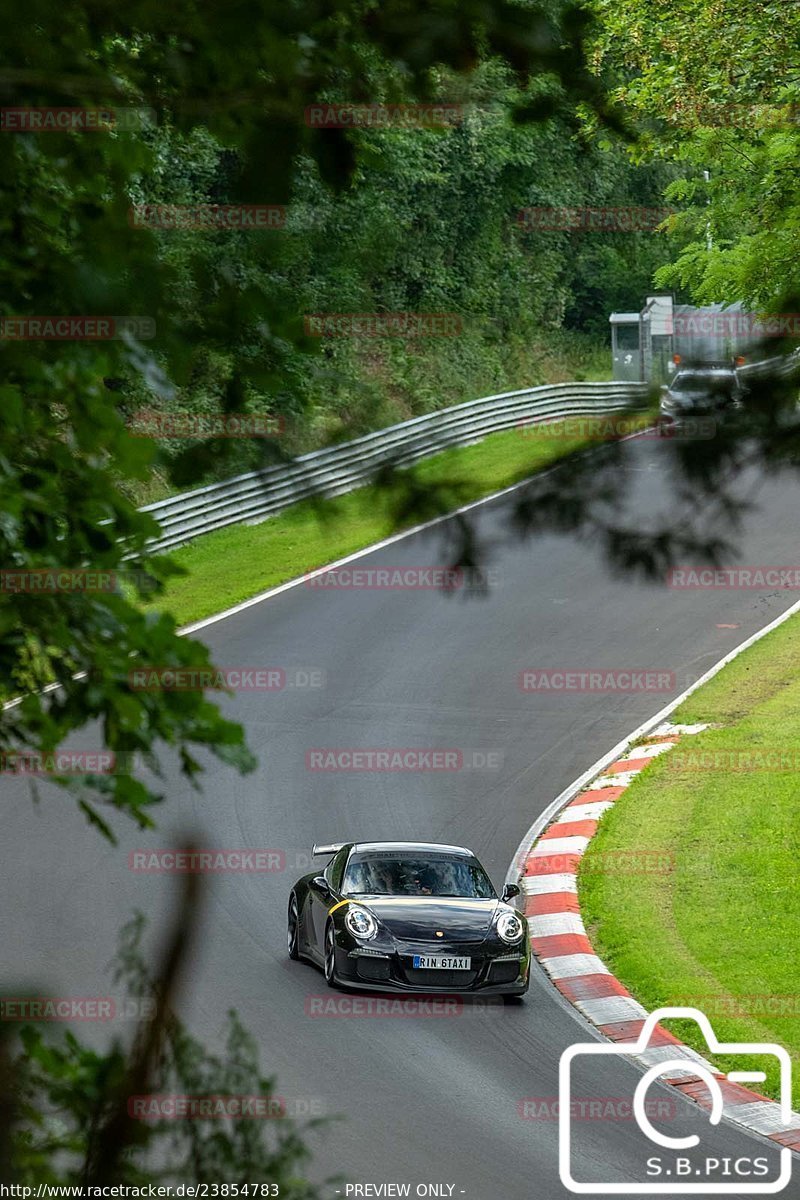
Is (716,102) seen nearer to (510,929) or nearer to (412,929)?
(510,929)

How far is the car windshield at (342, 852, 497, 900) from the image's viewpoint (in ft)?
45.5

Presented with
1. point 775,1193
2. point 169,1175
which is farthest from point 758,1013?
point 169,1175

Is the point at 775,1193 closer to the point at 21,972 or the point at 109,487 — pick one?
the point at 21,972

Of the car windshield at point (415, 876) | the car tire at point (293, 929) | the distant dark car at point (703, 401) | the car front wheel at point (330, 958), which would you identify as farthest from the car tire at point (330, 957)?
the distant dark car at point (703, 401)

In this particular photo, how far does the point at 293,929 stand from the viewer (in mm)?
14273

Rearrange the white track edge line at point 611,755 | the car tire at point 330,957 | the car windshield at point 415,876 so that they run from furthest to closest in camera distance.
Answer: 1. the white track edge line at point 611,755
2. the car windshield at point 415,876
3. the car tire at point 330,957

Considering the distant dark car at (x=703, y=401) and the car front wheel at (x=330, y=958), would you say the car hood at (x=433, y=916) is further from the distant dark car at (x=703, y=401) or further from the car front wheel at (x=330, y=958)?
the distant dark car at (x=703, y=401)

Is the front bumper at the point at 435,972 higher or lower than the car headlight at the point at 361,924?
lower

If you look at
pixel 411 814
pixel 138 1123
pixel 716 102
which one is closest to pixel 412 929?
pixel 411 814

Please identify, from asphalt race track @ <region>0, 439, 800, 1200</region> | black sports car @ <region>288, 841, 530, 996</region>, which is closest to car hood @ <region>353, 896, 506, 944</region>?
black sports car @ <region>288, 841, 530, 996</region>

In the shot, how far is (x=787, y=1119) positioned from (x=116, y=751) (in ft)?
29.0

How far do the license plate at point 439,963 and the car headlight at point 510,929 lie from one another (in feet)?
1.28

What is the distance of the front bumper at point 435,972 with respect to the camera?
13008 mm

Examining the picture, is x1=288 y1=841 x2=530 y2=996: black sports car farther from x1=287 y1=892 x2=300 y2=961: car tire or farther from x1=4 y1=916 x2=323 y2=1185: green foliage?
x1=4 y1=916 x2=323 y2=1185: green foliage
